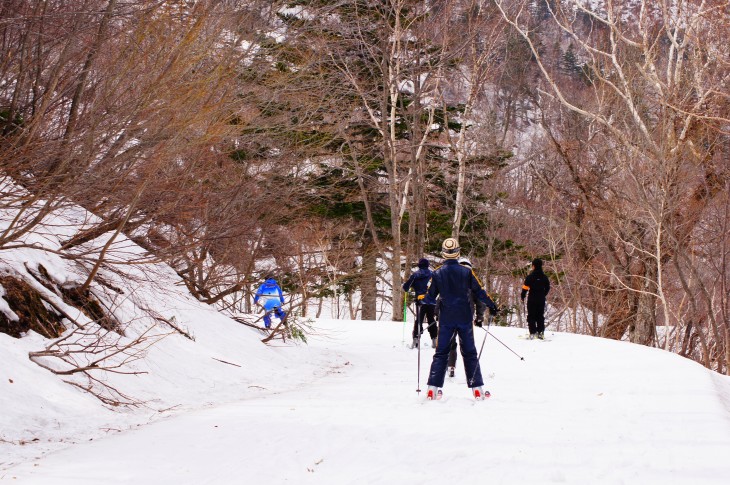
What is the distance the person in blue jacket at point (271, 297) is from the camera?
1623 cm

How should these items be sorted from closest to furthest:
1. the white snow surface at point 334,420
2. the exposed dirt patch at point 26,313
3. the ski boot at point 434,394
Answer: the white snow surface at point 334,420 < the exposed dirt patch at point 26,313 < the ski boot at point 434,394

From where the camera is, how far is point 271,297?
16578 millimetres

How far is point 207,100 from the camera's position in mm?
10406

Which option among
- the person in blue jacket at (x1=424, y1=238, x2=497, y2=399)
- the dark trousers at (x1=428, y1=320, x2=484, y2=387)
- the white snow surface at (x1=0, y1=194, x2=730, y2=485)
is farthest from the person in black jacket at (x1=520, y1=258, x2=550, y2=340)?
the dark trousers at (x1=428, y1=320, x2=484, y2=387)

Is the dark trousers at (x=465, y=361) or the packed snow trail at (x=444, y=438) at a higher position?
the dark trousers at (x=465, y=361)

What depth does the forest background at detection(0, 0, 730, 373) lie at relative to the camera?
8.91 metres

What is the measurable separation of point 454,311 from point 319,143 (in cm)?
1217

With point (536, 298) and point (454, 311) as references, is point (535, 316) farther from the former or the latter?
point (454, 311)

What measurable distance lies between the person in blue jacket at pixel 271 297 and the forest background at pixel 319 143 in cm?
45

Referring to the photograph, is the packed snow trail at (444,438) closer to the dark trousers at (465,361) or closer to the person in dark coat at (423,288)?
the dark trousers at (465,361)

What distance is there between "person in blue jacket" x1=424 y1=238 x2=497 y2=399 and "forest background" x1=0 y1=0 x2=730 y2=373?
388cm

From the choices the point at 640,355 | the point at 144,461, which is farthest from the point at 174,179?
the point at 640,355

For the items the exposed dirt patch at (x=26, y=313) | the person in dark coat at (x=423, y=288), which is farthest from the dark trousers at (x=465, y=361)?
the exposed dirt patch at (x=26, y=313)

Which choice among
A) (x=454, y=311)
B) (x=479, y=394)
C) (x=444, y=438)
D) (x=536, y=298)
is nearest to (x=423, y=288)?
(x=536, y=298)
